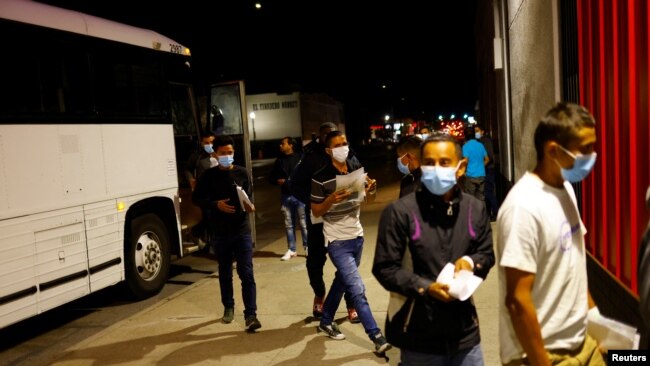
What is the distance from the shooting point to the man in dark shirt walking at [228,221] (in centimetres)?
599

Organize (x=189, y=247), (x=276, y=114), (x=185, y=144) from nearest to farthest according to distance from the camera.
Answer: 1. (x=189, y=247)
2. (x=185, y=144)
3. (x=276, y=114)

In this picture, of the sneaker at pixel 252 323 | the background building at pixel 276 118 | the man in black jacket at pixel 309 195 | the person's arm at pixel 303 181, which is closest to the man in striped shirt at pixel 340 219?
the man in black jacket at pixel 309 195

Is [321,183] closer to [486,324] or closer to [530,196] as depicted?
[486,324]

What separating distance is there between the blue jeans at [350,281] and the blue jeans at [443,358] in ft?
6.89

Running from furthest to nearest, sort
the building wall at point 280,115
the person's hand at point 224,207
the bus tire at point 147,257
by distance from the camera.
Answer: the building wall at point 280,115
the bus tire at point 147,257
the person's hand at point 224,207

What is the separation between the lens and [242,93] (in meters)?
9.51

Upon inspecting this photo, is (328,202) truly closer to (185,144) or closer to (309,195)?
(309,195)

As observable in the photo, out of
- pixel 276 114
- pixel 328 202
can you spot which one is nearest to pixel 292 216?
pixel 328 202

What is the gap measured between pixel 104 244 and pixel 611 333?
20.0 feet

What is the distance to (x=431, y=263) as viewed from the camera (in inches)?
107

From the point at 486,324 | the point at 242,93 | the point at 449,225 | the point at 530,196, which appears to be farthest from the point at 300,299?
the point at 530,196

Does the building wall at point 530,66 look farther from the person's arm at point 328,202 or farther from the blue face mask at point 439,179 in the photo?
the blue face mask at point 439,179

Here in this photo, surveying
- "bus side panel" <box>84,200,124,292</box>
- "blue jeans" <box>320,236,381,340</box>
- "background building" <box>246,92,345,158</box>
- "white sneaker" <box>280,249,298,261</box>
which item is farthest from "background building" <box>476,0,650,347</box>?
"background building" <box>246,92,345,158</box>

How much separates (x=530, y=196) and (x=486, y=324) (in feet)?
11.6
